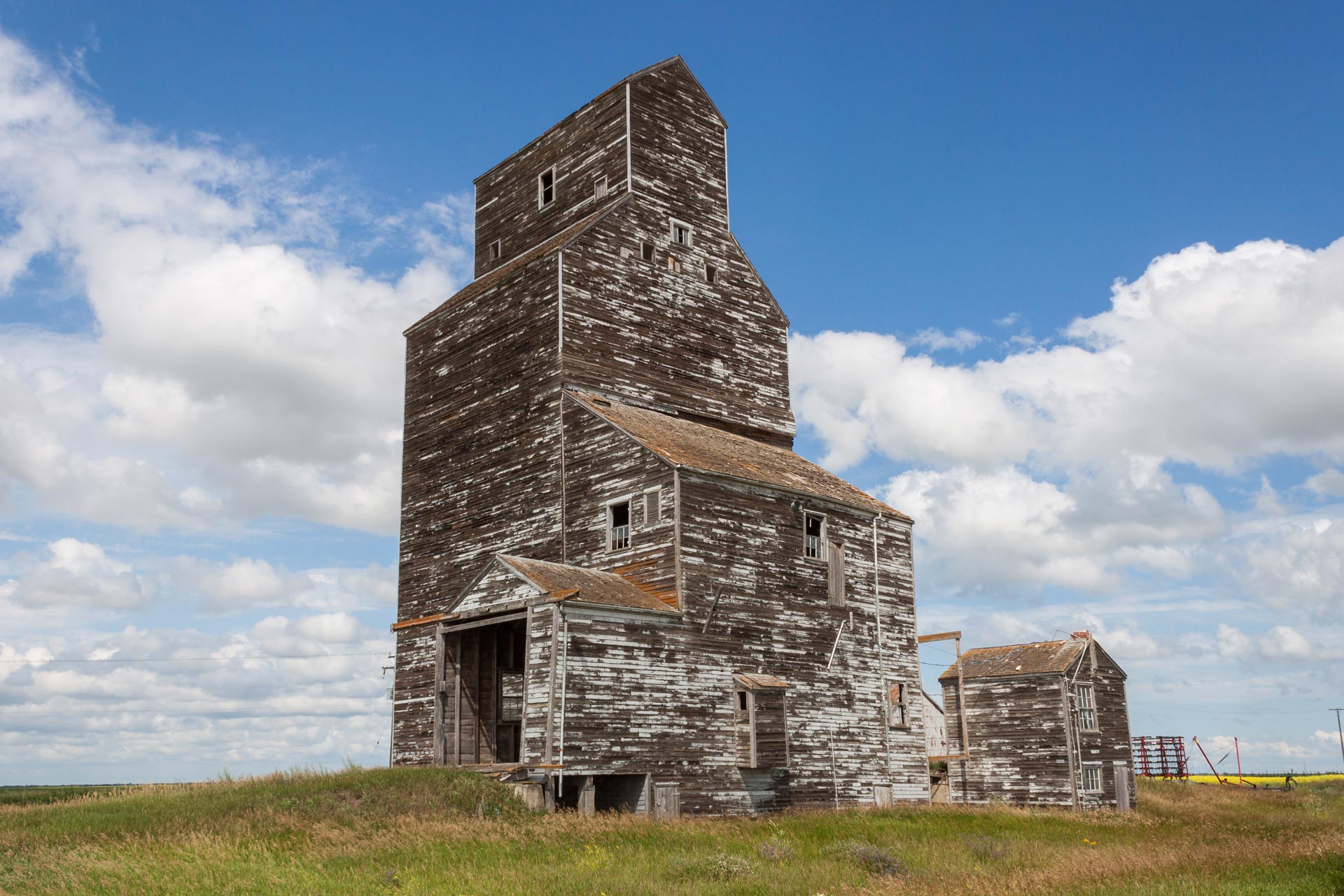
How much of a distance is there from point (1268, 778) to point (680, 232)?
66.9 m

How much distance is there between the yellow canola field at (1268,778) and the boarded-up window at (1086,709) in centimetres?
3278

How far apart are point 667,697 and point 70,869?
12094mm

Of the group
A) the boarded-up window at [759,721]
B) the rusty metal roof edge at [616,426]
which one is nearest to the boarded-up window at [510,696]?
the boarded-up window at [759,721]

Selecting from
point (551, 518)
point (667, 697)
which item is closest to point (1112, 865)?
point (667, 697)

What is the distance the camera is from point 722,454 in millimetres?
29609

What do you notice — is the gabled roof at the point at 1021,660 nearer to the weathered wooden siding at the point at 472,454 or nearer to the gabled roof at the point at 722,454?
the gabled roof at the point at 722,454

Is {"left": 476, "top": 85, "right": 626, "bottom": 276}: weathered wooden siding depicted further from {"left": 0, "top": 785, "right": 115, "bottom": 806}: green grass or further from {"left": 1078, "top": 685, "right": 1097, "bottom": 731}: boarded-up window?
{"left": 1078, "top": 685, "right": 1097, "bottom": 731}: boarded-up window

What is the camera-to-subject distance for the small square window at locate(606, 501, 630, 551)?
27673mm

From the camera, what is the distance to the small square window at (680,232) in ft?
115

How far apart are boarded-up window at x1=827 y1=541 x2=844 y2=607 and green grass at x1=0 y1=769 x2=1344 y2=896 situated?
5864mm

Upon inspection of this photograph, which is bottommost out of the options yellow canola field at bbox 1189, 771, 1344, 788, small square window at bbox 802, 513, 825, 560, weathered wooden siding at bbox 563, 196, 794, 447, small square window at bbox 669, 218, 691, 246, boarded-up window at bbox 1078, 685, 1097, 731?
yellow canola field at bbox 1189, 771, 1344, 788

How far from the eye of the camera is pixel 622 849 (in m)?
19.0

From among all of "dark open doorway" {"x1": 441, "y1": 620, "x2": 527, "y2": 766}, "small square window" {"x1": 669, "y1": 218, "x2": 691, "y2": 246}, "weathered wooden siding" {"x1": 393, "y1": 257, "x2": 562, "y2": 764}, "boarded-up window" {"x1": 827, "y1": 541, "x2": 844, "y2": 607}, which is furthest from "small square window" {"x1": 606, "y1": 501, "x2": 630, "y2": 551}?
"small square window" {"x1": 669, "y1": 218, "x2": 691, "y2": 246}

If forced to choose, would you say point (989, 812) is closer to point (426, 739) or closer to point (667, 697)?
point (667, 697)
